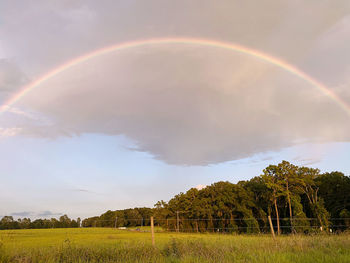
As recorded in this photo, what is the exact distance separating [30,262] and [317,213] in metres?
34.0

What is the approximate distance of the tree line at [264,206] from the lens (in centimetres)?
3412

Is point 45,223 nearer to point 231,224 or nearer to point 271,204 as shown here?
point 231,224

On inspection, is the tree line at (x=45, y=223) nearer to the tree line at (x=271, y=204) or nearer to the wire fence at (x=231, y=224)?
the wire fence at (x=231, y=224)

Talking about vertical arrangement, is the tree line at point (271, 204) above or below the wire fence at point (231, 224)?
above

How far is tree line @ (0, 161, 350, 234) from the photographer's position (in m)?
Result: 34.1

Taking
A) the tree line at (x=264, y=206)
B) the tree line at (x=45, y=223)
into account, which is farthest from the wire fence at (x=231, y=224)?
the tree line at (x=45, y=223)

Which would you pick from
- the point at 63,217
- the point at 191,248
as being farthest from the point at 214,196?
the point at 191,248

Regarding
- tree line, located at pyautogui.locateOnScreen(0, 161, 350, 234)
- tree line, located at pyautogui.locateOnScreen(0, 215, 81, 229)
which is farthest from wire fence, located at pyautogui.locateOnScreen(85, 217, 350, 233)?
tree line, located at pyautogui.locateOnScreen(0, 215, 81, 229)

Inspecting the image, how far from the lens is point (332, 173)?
129 feet

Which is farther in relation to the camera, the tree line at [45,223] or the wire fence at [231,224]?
the tree line at [45,223]

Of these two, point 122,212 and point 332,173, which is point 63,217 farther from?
point 332,173

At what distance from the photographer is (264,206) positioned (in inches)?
1871

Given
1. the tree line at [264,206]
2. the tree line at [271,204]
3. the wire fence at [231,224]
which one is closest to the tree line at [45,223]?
the tree line at [264,206]

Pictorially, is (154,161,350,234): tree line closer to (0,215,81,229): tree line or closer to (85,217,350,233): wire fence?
(85,217,350,233): wire fence
